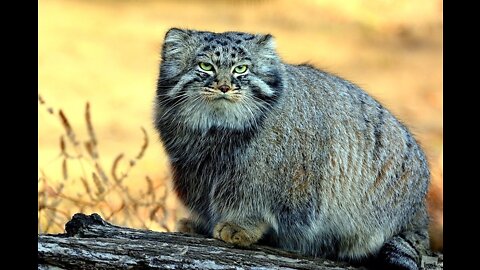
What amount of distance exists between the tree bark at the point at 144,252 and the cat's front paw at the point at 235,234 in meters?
0.04

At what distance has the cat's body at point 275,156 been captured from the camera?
590 centimetres

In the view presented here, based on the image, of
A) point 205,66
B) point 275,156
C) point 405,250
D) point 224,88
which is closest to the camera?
point 224,88

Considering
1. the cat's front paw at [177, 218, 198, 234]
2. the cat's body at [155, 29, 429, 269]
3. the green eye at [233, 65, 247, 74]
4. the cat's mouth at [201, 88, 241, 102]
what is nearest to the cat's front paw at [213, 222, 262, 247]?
the cat's body at [155, 29, 429, 269]

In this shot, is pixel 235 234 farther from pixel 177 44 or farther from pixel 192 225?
pixel 177 44

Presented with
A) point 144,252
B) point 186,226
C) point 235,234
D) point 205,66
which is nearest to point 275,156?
point 235,234

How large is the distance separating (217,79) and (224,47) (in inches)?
9.1

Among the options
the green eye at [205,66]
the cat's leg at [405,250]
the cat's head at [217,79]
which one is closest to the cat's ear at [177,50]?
the cat's head at [217,79]

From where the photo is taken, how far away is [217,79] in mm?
5742

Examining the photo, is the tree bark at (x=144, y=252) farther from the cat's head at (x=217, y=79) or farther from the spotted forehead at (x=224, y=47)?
the spotted forehead at (x=224, y=47)

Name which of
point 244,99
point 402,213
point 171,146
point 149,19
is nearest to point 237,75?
point 244,99

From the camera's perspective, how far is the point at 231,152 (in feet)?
19.7

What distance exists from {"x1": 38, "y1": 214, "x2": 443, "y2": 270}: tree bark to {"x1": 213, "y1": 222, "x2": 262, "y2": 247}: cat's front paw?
0.04 m

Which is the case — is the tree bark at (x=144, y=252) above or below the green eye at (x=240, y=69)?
below

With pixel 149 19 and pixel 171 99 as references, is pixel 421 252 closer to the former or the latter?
pixel 171 99
